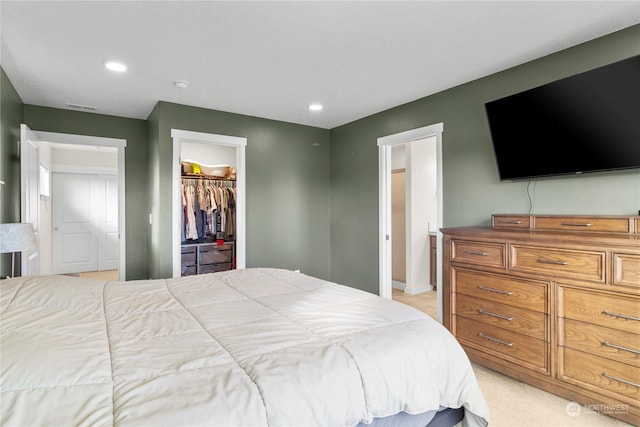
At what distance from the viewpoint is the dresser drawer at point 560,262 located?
1987mm

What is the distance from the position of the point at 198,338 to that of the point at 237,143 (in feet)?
10.4

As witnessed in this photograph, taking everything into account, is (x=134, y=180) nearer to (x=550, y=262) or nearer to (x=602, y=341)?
(x=550, y=262)

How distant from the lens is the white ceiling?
199 centimetres

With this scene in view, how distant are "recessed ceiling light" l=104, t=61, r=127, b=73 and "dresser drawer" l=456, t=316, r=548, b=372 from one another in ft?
11.0

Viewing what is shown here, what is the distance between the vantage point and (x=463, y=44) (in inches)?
94.7

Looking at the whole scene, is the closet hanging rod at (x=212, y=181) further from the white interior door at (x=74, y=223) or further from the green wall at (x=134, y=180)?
the white interior door at (x=74, y=223)

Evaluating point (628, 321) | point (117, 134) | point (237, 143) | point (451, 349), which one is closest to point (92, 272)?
point (117, 134)

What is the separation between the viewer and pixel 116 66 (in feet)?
8.94

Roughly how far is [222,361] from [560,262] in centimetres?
211

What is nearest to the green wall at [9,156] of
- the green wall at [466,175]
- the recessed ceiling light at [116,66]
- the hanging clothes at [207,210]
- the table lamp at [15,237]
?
the table lamp at [15,237]

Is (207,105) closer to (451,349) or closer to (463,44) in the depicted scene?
(463,44)

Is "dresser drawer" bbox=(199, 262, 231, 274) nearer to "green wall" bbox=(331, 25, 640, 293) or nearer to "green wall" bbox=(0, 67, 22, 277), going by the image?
"green wall" bbox=(331, 25, 640, 293)

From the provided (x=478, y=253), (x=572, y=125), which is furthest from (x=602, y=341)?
(x=572, y=125)

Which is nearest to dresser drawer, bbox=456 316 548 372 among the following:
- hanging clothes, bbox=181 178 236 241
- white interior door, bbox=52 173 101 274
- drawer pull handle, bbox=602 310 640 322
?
drawer pull handle, bbox=602 310 640 322
